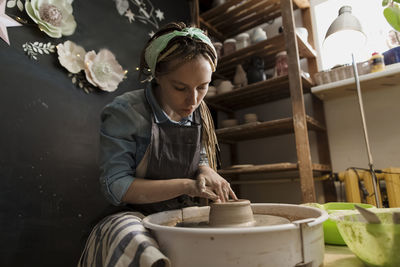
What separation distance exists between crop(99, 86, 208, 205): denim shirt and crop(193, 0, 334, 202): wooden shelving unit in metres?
1.09

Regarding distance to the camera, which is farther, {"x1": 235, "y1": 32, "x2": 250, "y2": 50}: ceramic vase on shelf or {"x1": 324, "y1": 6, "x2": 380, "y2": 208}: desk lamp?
{"x1": 235, "y1": 32, "x2": 250, "y2": 50}: ceramic vase on shelf

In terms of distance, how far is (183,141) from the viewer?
1.00m

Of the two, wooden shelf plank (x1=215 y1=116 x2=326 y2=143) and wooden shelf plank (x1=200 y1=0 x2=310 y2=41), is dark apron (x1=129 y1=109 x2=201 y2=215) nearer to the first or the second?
wooden shelf plank (x1=215 y1=116 x2=326 y2=143)

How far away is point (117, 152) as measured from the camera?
807 millimetres

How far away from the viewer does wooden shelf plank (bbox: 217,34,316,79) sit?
1.94 m

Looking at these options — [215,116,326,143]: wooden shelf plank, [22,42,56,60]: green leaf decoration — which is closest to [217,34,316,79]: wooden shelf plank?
[215,116,326,143]: wooden shelf plank

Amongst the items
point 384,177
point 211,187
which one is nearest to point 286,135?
point 384,177

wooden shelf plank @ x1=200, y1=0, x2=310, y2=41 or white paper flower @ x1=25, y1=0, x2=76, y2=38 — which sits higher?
wooden shelf plank @ x1=200, y1=0, x2=310, y2=41

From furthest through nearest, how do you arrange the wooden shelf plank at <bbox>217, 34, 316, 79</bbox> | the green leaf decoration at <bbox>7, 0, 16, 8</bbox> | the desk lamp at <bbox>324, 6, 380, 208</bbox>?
the wooden shelf plank at <bbox>217, 34, 316, 79</bbox> → the green leaf decoration at <bbox>7, 0, 16, 8</bbox> → the desk lamp at <bbox>324, 6, 380, 208</bbox>

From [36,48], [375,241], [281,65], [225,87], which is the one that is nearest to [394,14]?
[375,241]

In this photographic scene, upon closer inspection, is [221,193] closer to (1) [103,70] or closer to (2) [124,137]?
(2) [124,137]

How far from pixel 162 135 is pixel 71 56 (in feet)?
3.25

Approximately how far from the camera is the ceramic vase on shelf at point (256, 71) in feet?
6.58

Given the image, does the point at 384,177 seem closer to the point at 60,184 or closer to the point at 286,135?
the point at 286,135
